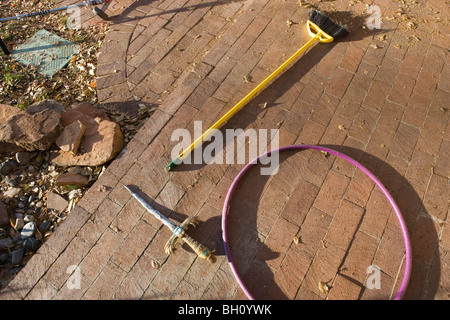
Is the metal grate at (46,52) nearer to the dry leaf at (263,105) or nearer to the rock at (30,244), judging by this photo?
the rock at (30,244)

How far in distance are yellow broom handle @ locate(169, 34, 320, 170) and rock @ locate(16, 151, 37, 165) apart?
5.99ft

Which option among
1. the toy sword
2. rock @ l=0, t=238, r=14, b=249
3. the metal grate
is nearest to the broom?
the toy sword

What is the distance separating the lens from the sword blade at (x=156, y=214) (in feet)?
9.58

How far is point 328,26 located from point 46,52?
4.05 metres

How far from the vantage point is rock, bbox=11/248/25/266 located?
312 centimetres

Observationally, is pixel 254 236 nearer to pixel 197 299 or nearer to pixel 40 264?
pixel 197 299

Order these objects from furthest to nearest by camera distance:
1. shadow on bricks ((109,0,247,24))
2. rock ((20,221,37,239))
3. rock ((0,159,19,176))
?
shadow on bricks ((109,0,247,24)), rock ((0,159,19,176)), rock ((20,221,37,239))

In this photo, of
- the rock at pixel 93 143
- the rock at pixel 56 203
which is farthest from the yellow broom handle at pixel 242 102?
the rock at pixel 56 203

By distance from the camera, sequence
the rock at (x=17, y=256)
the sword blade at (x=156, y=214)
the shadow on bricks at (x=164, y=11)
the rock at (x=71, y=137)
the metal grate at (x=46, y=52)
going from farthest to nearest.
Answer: the shadow on bricks at (x=164, y=11)
the metal grate at (x=46, y=52)
the rock at (x=71, y=137)
the rock at (x=17, y=256)
the sword blade at (x=156, y=214)

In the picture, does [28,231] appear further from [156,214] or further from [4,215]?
[156,214]

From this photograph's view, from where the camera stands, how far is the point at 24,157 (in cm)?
371

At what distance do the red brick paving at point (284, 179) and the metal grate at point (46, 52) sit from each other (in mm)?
828

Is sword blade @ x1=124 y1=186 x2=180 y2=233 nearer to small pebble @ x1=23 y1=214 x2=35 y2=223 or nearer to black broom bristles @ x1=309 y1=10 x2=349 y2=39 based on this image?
small pebble @ x1=23 y1=214 x2=35 y2=223

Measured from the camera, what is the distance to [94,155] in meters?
3.53
